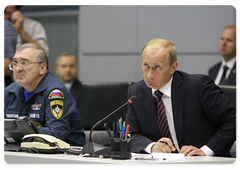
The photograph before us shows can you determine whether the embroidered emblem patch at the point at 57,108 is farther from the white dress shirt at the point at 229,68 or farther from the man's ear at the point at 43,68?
the white dress shirt at the point at 229,68

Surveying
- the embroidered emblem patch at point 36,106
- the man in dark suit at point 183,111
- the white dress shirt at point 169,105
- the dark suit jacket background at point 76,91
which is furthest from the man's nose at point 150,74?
the dark suit jacket background at point 76,91

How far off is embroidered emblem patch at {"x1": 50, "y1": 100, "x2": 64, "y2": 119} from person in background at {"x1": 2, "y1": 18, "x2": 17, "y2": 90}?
477 millimetres

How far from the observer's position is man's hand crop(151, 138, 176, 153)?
6.01 ft

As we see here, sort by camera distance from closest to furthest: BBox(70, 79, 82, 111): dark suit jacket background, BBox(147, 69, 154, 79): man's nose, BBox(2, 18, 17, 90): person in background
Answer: BBox(147, 69, 154, 79): man's nose, BBox(2, 18, 17, 90): person in background, BBox(70, 79, 82, 111): dark suit jacket background

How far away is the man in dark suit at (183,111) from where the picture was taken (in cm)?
196

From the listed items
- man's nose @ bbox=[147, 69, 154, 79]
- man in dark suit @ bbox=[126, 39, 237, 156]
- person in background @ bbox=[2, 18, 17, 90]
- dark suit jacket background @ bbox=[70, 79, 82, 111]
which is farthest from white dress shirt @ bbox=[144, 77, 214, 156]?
person in background @ bbox=[2, 18, 17, 90]

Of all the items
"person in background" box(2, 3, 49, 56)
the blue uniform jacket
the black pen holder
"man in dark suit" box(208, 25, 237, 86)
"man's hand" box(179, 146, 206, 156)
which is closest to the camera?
the black pen holder

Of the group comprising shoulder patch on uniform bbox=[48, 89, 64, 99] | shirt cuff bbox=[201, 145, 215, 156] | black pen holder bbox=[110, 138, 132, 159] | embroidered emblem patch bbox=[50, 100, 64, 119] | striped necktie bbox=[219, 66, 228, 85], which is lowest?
shirt cuff bbox=[201, 145, 215, 156]

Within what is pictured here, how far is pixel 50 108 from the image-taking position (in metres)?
2.13

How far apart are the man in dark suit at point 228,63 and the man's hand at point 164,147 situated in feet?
4.47

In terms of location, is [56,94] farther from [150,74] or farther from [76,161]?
[76,161]

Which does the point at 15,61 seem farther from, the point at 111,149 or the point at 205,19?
the point at 205,19

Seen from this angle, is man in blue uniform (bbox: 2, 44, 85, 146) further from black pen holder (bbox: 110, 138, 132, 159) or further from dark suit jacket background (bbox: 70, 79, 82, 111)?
black pen holder (bbox: 110, 138, 132, 159)

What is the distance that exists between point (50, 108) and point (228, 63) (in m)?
1.74
